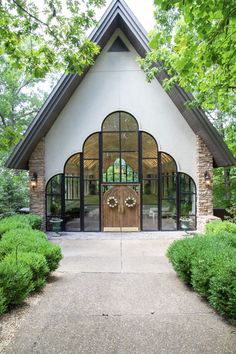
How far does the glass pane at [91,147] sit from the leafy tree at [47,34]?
15.9 feet

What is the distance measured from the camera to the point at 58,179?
→ 1066 centimetres

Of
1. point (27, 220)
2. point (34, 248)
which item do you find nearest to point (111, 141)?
point (27, 220)

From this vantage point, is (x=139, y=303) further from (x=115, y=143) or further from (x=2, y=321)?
(x=115, y=143)

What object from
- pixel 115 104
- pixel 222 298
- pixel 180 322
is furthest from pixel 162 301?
pixel 115 104

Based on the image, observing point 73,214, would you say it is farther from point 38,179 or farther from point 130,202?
point 130,202

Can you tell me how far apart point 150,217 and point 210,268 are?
640cm

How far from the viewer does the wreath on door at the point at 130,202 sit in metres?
10.6

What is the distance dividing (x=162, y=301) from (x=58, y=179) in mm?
7446

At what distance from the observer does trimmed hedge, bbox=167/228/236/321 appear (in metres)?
3.66

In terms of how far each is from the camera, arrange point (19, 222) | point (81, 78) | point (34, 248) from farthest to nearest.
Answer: point (81, 78) < point (19, 222) < point (34, 248)

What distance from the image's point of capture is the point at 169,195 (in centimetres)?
1054

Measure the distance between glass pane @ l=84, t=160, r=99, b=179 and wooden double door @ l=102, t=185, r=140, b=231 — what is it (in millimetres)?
686

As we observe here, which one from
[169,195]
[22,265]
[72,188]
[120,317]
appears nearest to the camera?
[120,317]

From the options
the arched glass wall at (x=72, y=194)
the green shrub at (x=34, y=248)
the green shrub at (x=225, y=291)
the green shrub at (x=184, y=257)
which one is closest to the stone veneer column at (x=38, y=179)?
the arched glass wall at (x=72, y=194)
